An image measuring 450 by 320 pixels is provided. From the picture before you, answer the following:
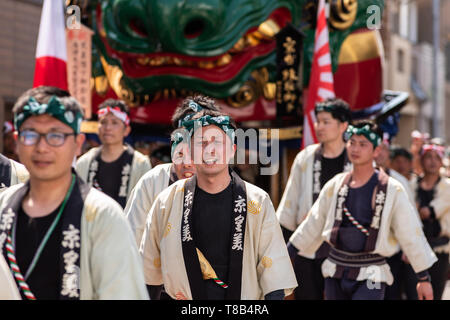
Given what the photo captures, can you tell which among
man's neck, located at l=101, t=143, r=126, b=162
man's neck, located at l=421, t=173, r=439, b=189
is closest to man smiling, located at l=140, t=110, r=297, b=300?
man's neck, located at l=101, t=143, r=126, b=162

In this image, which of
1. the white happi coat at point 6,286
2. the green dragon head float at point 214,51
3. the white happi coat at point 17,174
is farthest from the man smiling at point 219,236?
the green dragon head float at point 214,51

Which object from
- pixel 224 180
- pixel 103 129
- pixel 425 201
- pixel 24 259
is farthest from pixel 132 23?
pixel 24 259

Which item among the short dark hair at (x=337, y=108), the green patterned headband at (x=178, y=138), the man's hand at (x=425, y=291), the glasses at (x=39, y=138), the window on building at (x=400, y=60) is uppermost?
the window on building at (x=400, y=60)

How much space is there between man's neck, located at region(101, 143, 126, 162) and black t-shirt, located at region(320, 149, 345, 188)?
197 cm

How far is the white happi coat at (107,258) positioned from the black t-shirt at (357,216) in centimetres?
267

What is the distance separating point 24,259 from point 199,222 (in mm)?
1110

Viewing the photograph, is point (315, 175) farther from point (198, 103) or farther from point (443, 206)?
point (198, 103)

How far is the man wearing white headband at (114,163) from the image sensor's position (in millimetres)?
5949

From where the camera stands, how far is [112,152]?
239 inches

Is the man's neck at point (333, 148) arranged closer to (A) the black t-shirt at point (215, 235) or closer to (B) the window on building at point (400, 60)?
(A) the black t-shirt at point (215, 235)

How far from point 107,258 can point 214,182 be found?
107cm

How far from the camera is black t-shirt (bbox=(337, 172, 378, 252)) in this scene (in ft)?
15.7

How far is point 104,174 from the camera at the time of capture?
603 centimetres
